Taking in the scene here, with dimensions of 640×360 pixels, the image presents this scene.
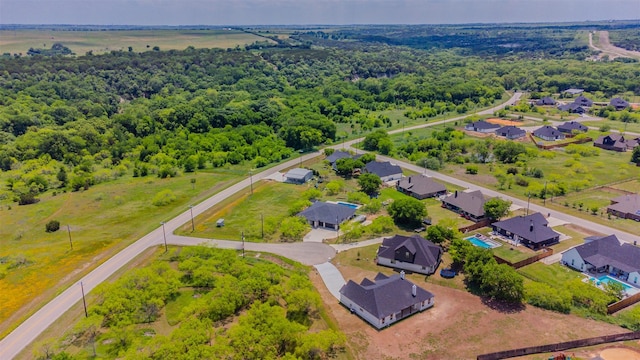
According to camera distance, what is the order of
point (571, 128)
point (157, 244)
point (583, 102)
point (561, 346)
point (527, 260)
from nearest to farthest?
point (561, 346) → point (527, 260) → point (157, 244) → point (571, 128) → point (583, 102)

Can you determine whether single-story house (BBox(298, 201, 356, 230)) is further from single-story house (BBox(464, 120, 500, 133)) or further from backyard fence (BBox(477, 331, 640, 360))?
single-story house (BBox(464, 120, 500, 133))

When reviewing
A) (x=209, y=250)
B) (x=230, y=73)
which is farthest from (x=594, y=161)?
(x=230, y=73)

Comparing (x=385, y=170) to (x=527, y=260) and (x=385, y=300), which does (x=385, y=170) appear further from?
(x=385, y=300)

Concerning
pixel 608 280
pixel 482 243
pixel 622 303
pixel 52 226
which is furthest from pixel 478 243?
pixel 52 226

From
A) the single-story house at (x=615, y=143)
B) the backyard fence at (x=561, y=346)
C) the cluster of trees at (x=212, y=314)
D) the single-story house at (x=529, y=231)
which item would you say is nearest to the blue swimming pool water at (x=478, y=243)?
the single-story house at (x=529, y=231)

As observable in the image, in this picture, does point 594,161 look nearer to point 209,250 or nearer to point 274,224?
point 274,224

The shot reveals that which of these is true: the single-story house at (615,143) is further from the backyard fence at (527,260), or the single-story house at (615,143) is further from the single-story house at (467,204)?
the backyard fence at (527,260)

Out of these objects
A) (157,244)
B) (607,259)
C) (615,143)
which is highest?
(615,143)
